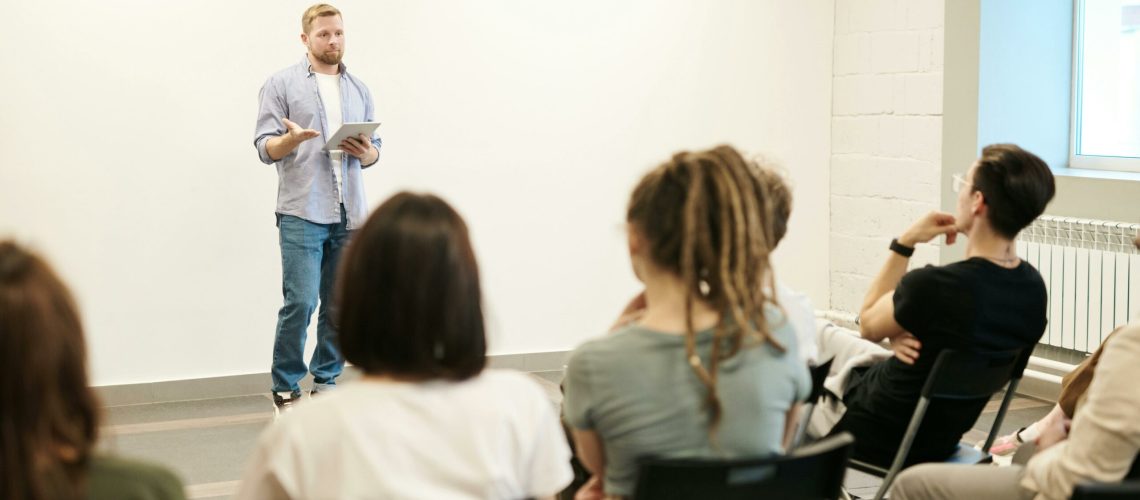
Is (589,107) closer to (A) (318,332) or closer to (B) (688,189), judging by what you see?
(A) (318,332)

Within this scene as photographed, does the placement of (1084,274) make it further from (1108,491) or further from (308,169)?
(1108,491)

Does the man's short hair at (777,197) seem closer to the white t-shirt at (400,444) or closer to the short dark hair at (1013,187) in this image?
the short dark hair at (1013,187)

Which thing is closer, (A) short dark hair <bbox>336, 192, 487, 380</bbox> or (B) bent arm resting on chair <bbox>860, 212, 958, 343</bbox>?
(A) short dark hair <bbox>336, 192, 487, 380</bbox>

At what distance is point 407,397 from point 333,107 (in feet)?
10.6

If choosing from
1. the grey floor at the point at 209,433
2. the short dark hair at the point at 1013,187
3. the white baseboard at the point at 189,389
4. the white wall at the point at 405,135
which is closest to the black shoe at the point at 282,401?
the grey floor at the point at 209,433

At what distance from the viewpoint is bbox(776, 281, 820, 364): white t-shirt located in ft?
8.45

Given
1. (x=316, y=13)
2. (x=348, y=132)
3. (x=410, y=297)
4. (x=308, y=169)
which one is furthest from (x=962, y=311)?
(x=316, y=13)

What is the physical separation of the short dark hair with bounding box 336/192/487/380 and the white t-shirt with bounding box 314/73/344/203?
3.06 meters

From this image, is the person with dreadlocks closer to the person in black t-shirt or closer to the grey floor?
the person in black t-shirt

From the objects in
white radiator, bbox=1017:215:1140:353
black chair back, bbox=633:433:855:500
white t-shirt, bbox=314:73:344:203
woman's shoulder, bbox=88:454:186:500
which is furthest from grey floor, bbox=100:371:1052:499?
woman's shoulder, bbox=88:454:186:500

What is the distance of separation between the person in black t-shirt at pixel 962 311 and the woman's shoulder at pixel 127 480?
1840 mm

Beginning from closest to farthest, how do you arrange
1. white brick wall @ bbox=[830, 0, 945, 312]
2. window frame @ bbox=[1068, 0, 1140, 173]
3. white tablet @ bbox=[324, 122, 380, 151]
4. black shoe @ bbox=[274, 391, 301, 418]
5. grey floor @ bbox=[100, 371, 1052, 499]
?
grey floor @ bbox=[100, 371, 1052, 499]
white tablet @ bbox=[324, 122, 380, 151]
black shoe @ bbox=[274, 391, 301, 418]
window frame @ bbox=[1068, 0, 1140, 173]
white brick wall @ bbox=[830, 0, 945, 312]

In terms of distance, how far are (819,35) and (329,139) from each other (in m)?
2.84

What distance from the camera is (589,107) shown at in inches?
226
